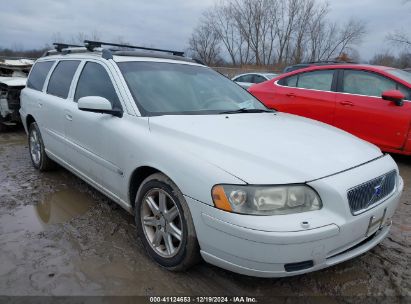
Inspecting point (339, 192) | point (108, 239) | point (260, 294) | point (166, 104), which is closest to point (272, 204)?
point (339, 192)

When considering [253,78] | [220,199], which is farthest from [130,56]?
[253,78]

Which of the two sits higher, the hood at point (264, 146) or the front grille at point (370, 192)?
the hood at point (264, 146)

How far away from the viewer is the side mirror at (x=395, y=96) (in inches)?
198

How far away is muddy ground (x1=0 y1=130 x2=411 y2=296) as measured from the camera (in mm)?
2604

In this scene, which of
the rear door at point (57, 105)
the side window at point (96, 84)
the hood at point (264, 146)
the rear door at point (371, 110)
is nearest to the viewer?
the hood at point (264, 146)

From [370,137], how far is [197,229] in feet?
12.8

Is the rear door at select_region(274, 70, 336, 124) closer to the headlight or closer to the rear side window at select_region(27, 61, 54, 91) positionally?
the rear side window at select_region(27, 61, 54, 91)

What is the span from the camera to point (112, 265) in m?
2.89

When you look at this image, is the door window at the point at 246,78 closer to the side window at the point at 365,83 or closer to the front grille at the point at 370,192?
the side window at the point at 365,83

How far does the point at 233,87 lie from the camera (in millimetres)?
4098

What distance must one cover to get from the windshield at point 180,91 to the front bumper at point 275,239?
3.66 feet

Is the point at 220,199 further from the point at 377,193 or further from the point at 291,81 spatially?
the point at 291,81

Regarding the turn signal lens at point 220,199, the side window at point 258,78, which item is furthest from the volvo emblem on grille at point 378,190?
the side window at point 258,78

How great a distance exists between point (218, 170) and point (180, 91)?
141cm
